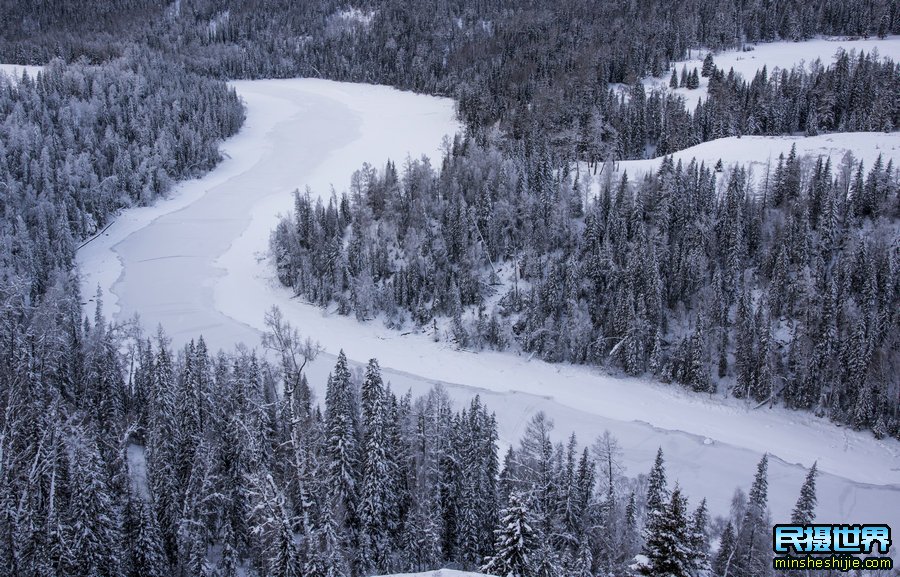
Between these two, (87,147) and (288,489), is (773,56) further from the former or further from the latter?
(87,147)

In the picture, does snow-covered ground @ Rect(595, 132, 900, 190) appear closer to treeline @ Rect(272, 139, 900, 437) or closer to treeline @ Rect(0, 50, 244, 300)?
treeline @ Rect(272, 139, 900, 437)

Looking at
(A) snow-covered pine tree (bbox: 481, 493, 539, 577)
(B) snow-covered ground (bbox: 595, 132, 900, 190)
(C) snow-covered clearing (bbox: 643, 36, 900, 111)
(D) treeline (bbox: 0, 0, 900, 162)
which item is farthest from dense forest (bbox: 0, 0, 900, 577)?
(C) snow-covered clearing (bbox: 643, 36, 900, 111)

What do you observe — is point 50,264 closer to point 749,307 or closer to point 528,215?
point 528,215

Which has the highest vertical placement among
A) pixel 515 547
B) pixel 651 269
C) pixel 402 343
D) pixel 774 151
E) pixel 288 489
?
pixel 774 151

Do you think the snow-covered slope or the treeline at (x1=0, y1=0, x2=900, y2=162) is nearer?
the snow-covered slope

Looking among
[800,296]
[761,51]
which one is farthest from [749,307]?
[761,51]

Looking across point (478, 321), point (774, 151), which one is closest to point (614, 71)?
point (774, 151)

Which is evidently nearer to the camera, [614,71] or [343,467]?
[343,467]
